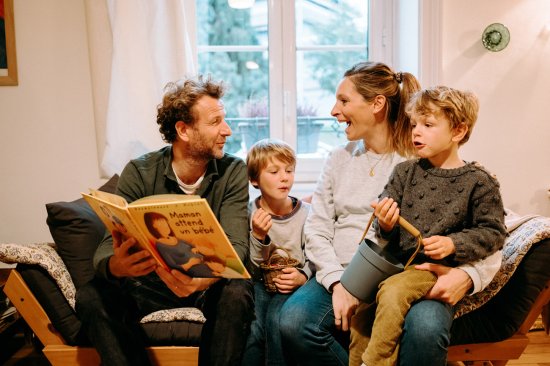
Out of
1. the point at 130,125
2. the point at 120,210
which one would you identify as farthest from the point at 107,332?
the point at 130,125

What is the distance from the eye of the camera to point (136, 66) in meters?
2.46

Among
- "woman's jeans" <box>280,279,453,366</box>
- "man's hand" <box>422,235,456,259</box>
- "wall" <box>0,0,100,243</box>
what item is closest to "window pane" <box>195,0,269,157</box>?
"wall" <box>0,0,100,243</box>

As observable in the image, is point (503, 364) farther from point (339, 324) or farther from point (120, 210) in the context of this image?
point (120, 210)

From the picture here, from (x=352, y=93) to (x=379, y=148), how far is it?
0.72 feet

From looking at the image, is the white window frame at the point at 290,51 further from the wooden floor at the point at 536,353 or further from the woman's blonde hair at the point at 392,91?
the wooden floor at the point at 536,353

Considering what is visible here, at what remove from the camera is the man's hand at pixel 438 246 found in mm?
1511

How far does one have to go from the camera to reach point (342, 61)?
2.88m

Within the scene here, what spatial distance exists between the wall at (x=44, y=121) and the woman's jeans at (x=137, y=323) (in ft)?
3.41

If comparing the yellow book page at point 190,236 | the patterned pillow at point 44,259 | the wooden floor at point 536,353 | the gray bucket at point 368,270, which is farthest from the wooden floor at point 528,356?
the yellow book page at point 190,236

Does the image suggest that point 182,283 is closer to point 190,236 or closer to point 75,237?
point 190,236

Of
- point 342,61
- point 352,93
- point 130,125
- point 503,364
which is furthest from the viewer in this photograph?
point 342,61

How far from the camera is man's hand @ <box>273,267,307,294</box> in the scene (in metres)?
1.91

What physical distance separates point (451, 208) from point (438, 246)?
0.15 m

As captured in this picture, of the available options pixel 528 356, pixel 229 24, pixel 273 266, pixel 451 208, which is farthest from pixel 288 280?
pixel 229 24
